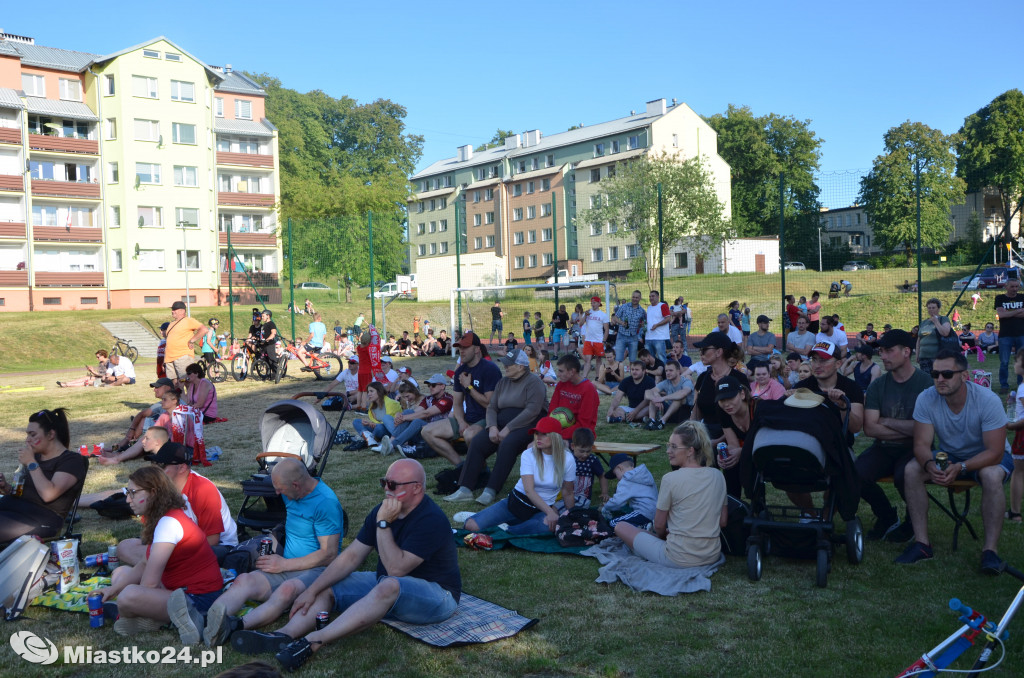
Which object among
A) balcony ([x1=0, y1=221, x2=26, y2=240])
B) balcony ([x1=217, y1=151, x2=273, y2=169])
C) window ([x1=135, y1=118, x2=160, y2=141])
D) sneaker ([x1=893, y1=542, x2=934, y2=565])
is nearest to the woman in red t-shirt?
sneaker ([x1=893, y1=542, x2=934, y2=565])

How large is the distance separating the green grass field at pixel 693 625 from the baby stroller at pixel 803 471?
181 mm

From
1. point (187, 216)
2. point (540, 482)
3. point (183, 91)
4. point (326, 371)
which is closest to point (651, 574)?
point (540, 482)

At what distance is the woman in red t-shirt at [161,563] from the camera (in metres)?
4.82

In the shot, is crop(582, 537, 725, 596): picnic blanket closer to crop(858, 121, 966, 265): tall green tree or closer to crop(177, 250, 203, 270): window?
crop(858, 121, 966, 265): tall green tree

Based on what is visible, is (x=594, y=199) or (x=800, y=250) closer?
(x=800, y=250)

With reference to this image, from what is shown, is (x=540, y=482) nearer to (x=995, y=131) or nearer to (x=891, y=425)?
(x=891, y=425)

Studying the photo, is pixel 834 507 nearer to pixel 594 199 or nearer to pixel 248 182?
pixel 594 199

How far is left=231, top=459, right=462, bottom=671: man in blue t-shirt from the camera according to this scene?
179 inches

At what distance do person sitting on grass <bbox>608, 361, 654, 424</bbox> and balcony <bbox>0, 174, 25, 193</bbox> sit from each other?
136 feet

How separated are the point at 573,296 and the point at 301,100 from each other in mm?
54032

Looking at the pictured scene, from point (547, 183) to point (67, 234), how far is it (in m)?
34.4

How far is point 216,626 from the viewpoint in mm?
4641

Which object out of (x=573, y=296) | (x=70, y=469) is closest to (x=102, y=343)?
(x=573, y=296)

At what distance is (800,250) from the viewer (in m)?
20.6
